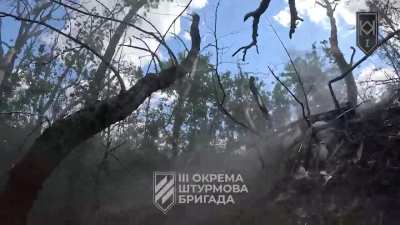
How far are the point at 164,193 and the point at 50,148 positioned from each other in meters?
4.77

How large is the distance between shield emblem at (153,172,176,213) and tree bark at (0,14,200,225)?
4.54 m

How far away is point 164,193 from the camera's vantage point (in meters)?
6.84

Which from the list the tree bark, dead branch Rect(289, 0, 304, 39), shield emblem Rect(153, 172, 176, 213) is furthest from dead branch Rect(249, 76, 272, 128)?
the tree bark

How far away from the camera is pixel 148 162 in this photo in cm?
1058

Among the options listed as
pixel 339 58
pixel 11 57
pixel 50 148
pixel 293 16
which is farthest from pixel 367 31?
pixel 11 57

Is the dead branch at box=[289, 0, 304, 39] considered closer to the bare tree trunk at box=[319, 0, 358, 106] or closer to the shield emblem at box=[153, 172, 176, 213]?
the shield emblem at box=[153, 172, 176, 213]

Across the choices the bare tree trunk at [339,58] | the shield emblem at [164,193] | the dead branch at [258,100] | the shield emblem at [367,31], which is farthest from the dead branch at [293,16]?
the bare tree trunk at [339,58]

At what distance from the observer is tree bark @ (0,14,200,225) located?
2.12 m

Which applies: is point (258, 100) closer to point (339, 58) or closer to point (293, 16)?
point (339, 58)

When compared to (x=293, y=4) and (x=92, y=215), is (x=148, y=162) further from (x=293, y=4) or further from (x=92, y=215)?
(x=293, y=4)

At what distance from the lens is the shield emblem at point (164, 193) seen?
6908 mm

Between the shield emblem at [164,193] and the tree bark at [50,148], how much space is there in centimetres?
454

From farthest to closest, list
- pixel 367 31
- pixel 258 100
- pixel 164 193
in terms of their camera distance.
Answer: pixel 258 100, pixel 164 193, pixel 367 31

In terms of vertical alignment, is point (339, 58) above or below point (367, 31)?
above
